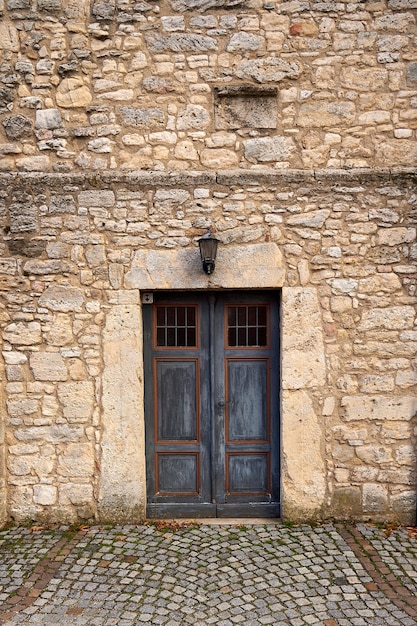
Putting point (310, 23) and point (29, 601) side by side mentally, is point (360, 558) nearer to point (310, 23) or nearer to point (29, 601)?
point (29, 601)

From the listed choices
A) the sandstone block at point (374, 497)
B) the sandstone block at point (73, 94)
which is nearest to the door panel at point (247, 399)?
the sandstone block at point (374, 497)

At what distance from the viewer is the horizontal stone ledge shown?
13.5 feet

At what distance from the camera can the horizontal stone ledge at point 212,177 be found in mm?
4113

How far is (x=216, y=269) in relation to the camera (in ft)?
13.7

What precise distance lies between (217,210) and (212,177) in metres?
0.28

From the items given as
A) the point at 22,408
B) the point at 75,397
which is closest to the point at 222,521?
the point at 75,397

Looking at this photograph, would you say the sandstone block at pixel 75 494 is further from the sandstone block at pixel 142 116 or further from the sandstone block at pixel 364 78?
the sandstone block at pixel 364 78

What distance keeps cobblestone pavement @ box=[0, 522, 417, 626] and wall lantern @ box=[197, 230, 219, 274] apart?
2300 mm

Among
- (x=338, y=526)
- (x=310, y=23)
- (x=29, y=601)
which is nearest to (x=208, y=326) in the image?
(x=338, y=526)

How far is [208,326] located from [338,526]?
81.7 inches

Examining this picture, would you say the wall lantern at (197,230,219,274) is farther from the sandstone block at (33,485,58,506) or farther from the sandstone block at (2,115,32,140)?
the sandstone block at (33,485,58,506)

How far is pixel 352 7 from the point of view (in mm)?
4094

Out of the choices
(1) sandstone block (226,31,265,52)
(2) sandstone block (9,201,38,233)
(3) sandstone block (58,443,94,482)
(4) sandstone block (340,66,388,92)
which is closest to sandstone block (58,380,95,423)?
(3) sandstone block (58,443,94,482)

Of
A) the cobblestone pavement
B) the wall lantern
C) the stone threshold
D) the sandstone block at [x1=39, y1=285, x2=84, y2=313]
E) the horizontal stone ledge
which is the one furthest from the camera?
the stone threshold
